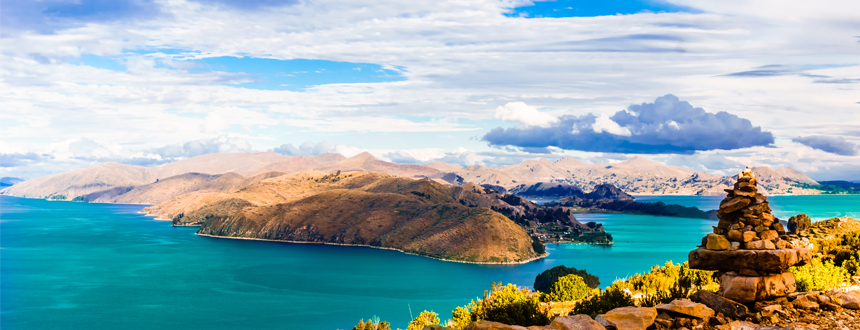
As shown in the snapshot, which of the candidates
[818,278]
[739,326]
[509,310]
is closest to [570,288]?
[818,278]

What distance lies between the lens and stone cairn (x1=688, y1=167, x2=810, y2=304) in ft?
56.2

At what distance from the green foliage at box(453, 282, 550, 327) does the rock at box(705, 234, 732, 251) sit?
5911 mm

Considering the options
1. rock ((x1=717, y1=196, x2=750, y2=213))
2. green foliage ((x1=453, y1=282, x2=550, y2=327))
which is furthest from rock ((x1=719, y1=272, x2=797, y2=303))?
green foliage ((x1=453, y1=282, x2=550, y2=327))

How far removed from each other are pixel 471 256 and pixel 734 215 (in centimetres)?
16680

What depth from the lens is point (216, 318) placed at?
341 feet

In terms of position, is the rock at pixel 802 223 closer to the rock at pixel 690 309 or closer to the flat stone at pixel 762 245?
the flat stone at pixel 762 245

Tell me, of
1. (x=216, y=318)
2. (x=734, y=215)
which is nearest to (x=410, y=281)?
(x=216, y=318)

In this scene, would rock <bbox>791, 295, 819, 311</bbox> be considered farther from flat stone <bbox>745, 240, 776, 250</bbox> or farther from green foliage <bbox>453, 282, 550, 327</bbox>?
green foliage <bbox>453, 282, 550, 327</bbox>

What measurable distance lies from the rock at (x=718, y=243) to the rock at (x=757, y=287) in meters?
0.94

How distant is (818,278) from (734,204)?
5985mm

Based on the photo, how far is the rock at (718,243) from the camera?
58.6 feet

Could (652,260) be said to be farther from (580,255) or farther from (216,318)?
(216,318)

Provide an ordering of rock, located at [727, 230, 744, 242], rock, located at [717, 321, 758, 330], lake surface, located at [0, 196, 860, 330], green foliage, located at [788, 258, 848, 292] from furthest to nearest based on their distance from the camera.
Result: 1. lake surface, located at [0, 196, 860, 330]
2. green foliage, located at [788, 258, 848, 292]
3. rock, located at [727, 230, 744, 242]
4. rock, located at [717, 321, 758, 330]

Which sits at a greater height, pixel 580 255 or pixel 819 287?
pixel 819 287
